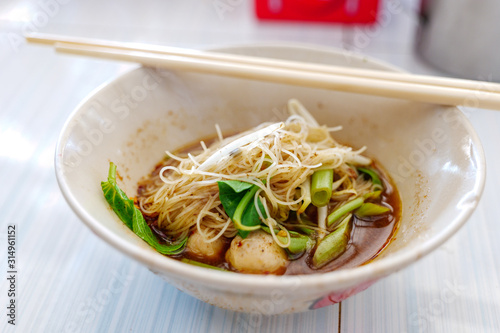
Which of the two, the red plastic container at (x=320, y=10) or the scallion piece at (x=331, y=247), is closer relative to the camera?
the scallion piece at (x=331, y=247)

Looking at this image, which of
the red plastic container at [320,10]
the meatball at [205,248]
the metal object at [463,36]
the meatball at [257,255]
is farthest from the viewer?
the red plastic container at [320,10]

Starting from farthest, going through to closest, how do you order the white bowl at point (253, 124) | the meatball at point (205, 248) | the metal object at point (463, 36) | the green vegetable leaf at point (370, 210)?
the metal object at point (463, 36) < the green vegetable leaf at point (370, 210) < the meatball at point (205, 248) < the white bowl at point (253, 124)

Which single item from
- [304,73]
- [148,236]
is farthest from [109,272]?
[304,73]

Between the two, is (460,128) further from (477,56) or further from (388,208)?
(477,56)

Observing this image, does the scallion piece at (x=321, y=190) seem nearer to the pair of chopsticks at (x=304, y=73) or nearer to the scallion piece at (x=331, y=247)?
the scallion piece at (x=331, y=247)

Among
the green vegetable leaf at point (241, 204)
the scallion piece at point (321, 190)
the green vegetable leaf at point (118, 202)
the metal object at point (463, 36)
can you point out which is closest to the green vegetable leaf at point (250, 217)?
the green vegetable leaf at point (241, 204)

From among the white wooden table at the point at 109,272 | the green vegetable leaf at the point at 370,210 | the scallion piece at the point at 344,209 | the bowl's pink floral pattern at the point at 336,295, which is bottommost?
the white wooden table at the point at 109,272

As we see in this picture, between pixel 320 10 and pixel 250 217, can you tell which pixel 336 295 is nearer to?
pixel 250 217
